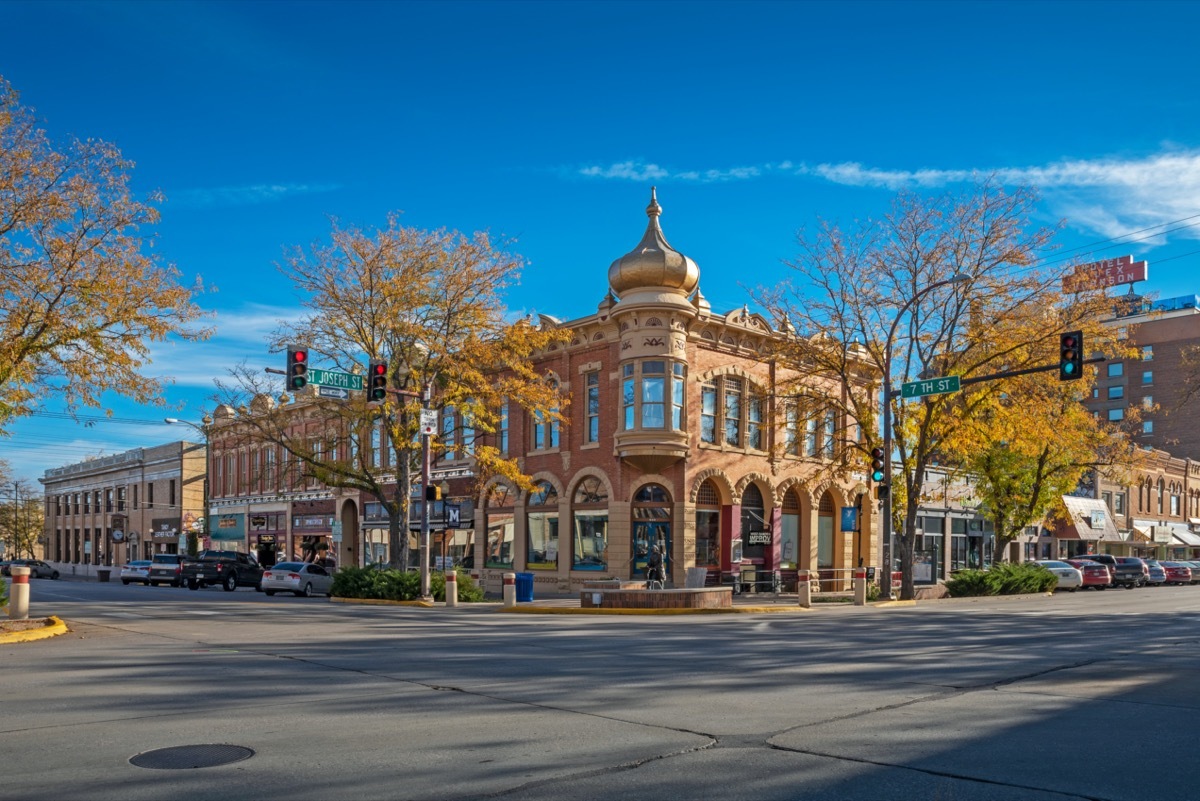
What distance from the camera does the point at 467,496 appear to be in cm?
4466

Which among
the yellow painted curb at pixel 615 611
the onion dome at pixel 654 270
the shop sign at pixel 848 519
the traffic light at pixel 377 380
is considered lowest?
the yellow painted curb at pixel 615 611

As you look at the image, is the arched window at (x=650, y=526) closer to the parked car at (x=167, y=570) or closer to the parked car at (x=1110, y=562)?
the parked car at (x=167, y=570)

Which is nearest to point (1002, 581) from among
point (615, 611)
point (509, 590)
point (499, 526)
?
point (615, 611)

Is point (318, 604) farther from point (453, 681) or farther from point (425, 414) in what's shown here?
point (453, 681)

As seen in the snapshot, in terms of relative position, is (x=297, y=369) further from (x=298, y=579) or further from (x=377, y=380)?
(x=298, y=579)

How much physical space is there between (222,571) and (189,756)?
3991 centimetres

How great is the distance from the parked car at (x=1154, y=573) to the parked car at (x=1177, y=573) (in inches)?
30.9

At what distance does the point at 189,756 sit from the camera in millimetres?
7828

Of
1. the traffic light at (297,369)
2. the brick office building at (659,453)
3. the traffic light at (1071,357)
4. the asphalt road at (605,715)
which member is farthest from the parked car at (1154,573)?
the traffic light at (297,369)

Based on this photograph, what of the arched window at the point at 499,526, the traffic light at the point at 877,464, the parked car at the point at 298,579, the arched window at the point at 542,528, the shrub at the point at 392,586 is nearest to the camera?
the traffic light at the point at 877,464

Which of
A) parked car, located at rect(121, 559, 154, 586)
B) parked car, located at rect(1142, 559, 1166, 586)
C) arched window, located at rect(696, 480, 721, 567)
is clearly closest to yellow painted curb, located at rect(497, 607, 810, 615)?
arched window, located at rect(696, 480, 721, 567)

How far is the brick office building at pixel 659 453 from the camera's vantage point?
37000 mm

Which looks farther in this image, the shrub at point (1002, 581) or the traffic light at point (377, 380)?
the shrub at point (1002, 581)

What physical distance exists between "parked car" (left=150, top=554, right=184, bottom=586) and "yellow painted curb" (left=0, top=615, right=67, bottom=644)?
29.7m
